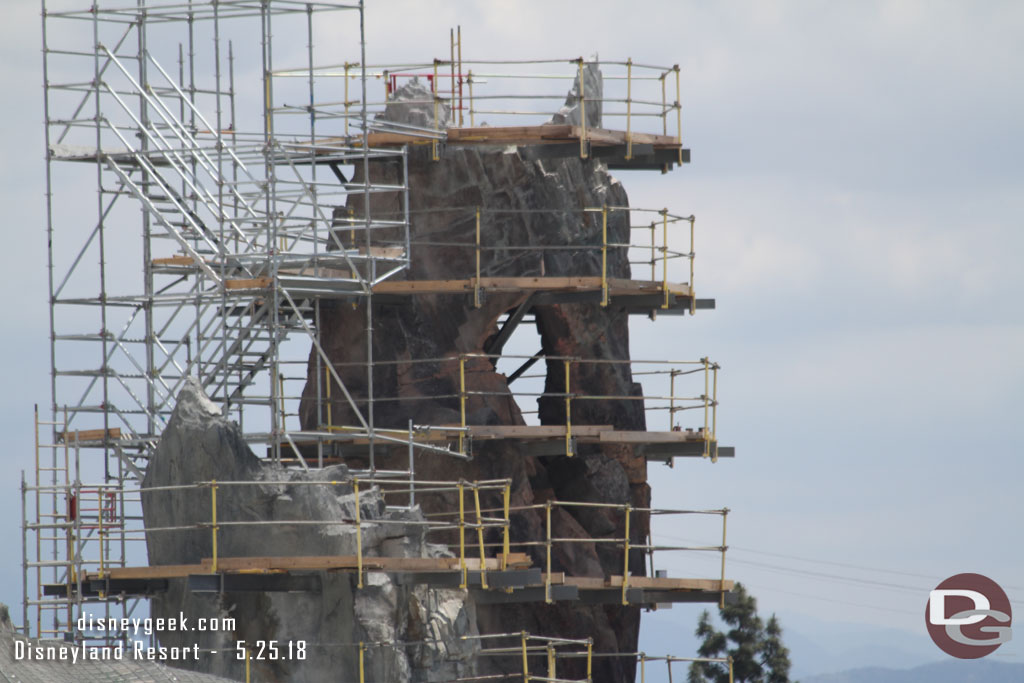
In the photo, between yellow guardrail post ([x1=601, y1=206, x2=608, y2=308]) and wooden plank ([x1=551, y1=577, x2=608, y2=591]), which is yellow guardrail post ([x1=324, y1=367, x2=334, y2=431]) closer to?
wooden plank ([x1=551, y1=577, x2=608, y2=591])

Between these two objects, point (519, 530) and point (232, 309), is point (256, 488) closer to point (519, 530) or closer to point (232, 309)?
point (232, 309)

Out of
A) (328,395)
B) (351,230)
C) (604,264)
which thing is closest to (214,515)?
(328,395)

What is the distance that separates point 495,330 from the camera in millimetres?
46062

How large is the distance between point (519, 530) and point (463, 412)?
2930mm

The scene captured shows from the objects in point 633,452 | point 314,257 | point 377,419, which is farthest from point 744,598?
point 314,257

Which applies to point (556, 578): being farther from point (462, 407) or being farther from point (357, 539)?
point (357, 539)

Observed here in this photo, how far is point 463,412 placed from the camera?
1646 inches

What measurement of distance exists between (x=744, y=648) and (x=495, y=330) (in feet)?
49.8

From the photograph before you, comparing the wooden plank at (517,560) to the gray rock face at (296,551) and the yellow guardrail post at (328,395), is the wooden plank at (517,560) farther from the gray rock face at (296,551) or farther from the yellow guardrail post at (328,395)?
the yellow guardrail post at (328,395)

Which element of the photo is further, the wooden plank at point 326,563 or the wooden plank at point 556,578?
the wooden plank at point 556,578

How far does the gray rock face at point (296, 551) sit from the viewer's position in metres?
36.7

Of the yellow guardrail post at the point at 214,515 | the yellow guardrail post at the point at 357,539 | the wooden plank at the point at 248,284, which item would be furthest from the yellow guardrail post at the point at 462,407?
the yellow guardrail post at the point at 214,515

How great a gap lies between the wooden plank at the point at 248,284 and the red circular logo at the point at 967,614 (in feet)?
57.2

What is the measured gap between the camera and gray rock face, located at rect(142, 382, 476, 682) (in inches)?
1446
